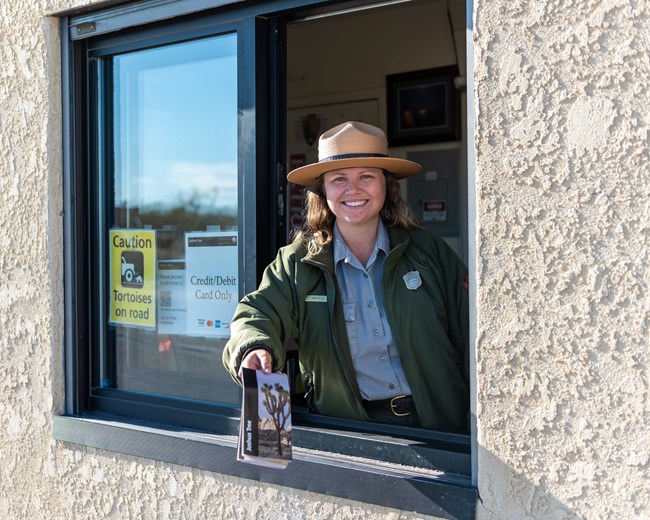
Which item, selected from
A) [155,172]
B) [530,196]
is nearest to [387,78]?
[155,172]

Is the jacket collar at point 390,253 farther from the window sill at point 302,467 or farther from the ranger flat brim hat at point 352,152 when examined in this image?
the window sill at point 302,467

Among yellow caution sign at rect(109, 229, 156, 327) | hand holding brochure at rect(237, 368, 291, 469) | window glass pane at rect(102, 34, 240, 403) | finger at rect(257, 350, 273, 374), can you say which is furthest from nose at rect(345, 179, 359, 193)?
yellow caution sign at rect(109, 229, 156, 327)

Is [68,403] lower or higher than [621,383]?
lower

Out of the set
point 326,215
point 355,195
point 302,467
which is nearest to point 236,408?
point 302,467

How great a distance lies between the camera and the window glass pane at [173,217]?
329 centimetres

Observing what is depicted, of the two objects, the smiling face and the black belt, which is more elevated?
the smiling face

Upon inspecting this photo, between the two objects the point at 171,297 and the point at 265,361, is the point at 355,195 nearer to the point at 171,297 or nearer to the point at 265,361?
the point at 265,361

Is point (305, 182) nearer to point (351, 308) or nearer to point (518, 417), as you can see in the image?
point (351, 308)

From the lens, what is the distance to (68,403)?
3471 mm

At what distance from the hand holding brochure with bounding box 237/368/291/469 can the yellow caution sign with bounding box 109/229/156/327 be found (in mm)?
1374

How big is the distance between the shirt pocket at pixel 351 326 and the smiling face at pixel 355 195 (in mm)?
304

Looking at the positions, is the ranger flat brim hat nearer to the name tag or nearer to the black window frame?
the black window frame

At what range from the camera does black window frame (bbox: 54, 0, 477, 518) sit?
2.53 metres

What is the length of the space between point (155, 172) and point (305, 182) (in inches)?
37.0
